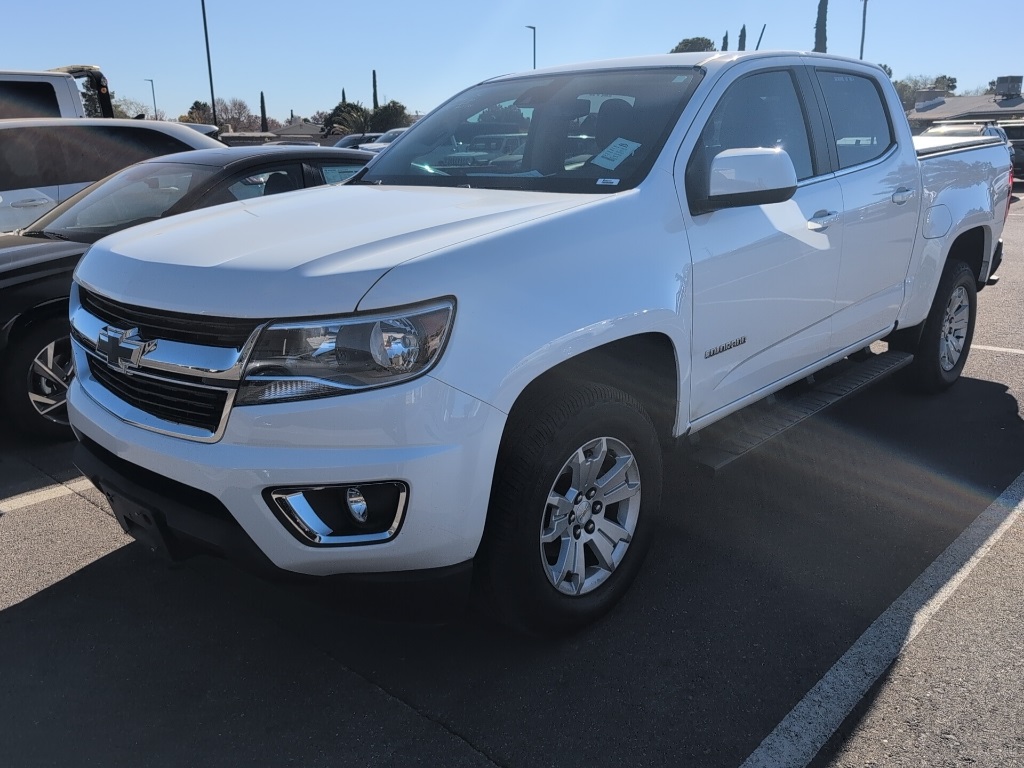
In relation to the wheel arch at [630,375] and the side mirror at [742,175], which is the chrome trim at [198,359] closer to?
the wheel arch at [630,375]

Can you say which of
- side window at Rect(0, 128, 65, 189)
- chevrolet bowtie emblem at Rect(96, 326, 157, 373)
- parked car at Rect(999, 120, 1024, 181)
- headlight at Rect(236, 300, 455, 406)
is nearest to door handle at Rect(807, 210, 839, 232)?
headlight at Rect(236, 300, 455, 406)

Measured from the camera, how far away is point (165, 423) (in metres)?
2.44

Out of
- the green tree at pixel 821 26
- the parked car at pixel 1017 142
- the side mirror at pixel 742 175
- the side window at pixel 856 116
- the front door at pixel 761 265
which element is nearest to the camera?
the side mirror at pixel 742 175

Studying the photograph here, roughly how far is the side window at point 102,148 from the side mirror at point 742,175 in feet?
17.9

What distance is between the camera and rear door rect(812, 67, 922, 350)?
399cm

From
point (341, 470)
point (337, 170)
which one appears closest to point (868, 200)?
point (341, 470)

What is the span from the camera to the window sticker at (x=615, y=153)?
10.2 ft

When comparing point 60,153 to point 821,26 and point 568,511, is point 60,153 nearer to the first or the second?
point 568,511

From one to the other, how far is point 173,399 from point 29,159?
5.35 meters

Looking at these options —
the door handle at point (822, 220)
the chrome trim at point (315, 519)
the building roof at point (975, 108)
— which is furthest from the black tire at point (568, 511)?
the building roof at point (975, 108)

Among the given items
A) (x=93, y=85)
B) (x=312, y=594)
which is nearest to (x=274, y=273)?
(x=312, y=594)

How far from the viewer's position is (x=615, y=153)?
10.3 feet

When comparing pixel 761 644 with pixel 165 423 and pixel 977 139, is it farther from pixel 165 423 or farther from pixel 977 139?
pixel 977 139

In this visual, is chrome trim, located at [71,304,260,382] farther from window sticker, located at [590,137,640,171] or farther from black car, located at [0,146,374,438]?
A: black car, located at [0,146,374,438]
